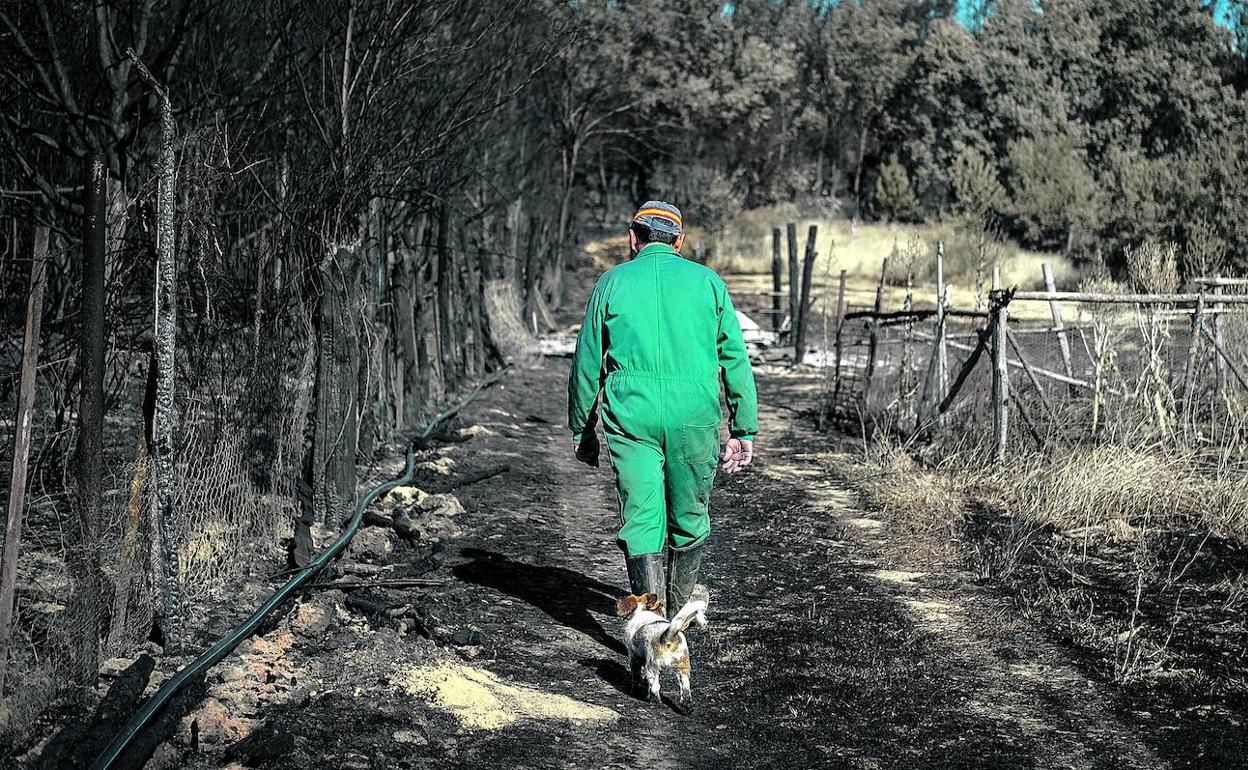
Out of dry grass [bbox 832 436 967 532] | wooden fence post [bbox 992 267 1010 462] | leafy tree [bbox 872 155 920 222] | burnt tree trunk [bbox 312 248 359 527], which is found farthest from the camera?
leafy tree [bbox 872 155 920 222]

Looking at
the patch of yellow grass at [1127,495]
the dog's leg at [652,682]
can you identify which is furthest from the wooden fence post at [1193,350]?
the dog's leg at [652,682]

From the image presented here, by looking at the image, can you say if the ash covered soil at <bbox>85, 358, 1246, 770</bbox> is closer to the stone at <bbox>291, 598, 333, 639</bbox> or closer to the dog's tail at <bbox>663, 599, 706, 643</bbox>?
the stone at <bbox>291, 598, 333, 639</bbox>

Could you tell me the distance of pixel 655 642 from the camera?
5086mm

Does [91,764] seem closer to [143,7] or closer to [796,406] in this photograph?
[143,7]

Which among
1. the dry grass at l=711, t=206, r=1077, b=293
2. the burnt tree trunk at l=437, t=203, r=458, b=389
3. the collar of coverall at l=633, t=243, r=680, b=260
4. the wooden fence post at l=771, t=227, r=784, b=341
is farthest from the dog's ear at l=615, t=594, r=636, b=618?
the dry grass at l=711, t=206, r=1077, b=293

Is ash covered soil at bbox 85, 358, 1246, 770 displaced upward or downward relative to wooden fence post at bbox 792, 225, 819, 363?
downward

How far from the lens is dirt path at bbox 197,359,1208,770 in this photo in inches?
183

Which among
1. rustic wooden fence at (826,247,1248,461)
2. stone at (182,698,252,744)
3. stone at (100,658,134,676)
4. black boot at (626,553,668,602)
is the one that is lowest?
stone at (182,698,252,744)

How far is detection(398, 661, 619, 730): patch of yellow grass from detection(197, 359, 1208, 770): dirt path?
0.04 ft

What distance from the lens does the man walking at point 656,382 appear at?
17.5ft

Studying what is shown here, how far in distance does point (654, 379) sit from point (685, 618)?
982mm

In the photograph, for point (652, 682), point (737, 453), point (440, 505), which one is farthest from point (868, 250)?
point (652, 682)

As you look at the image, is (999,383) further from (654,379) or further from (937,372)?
(654,379)

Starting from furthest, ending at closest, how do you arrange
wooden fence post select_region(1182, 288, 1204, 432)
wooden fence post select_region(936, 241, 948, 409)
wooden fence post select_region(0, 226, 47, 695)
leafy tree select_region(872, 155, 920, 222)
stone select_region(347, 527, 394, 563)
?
leafy tree select_region(872, 155, 920, 222)
wooden fence post select_region(936, 241, 948, 409)
wooden fence post select_region(1182, 288, 1204, 432)
stone select_region(347, 527, 394, 563)
wooden fence post select_region(0, 226, 47, 695)
